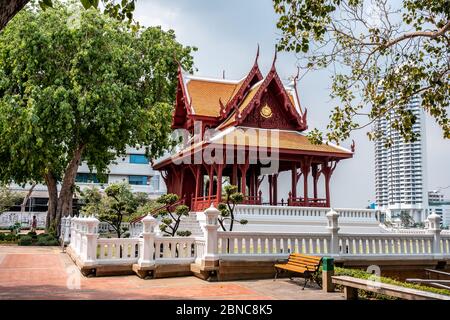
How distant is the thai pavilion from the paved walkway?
9.66 meters

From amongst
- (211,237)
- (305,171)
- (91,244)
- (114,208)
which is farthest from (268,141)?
(91,244)

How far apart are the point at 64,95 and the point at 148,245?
14429 millimetres

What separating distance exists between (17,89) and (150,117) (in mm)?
7340

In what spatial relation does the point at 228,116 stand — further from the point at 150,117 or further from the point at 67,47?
the point at 67,47

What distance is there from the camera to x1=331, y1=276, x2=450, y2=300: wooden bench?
6410 mm

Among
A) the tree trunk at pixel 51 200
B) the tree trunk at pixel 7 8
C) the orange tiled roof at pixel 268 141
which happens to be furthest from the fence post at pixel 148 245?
the tree trunk at pixel 51 200

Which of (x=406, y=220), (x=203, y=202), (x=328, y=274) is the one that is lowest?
(x=328, y=274)

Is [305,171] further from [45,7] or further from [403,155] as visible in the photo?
[45,7]

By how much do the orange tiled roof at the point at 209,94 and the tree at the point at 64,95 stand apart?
290 cm

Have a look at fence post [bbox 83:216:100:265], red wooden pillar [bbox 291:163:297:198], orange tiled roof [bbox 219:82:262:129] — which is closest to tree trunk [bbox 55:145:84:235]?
orange tiled roof [bbox 219:82:262:129]

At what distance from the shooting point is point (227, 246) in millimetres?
10789

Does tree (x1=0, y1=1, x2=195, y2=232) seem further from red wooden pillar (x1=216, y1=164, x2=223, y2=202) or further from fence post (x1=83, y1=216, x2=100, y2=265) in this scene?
fence post (x1=83, y1=216, x2=100, y2=265)

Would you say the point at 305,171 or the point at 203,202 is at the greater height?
the point at 305,171
